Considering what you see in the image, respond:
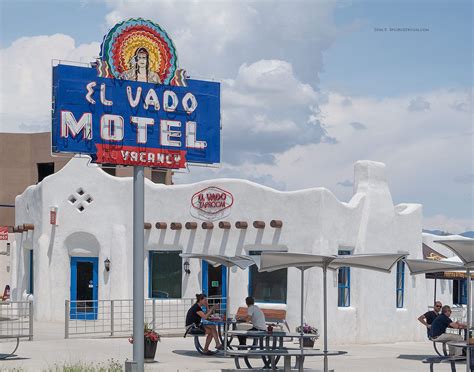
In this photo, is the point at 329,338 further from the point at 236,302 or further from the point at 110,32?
the point at 110,32

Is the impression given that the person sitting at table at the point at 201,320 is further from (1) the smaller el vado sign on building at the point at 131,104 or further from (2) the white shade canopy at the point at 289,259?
(2) the white shade canopy at the point at 289,259

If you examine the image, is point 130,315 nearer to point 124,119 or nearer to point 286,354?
point 124,119

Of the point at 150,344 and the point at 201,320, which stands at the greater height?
the point at 201,320

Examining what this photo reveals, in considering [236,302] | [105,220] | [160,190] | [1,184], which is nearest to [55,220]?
[105,220]

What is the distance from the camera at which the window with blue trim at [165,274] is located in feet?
92.3

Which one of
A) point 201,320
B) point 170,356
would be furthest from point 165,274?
point 170,356

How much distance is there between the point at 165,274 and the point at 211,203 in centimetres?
281

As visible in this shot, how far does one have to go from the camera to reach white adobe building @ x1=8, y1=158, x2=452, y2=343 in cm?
2564

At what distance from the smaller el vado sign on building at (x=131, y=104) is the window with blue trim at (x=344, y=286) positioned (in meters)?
8.97

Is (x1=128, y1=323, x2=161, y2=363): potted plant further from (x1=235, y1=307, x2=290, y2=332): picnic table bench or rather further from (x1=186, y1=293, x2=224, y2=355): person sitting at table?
(x1=235, y1=307, x2=290, y2=332): picnic table bench

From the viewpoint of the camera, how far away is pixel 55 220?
29562 millimetres

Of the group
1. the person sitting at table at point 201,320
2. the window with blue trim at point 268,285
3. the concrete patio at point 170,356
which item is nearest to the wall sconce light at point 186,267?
the window with blue trim at point 268,285

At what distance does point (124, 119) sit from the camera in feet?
57.3

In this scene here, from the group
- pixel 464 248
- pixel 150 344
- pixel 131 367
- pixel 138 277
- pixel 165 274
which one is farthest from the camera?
pixel 165 274
